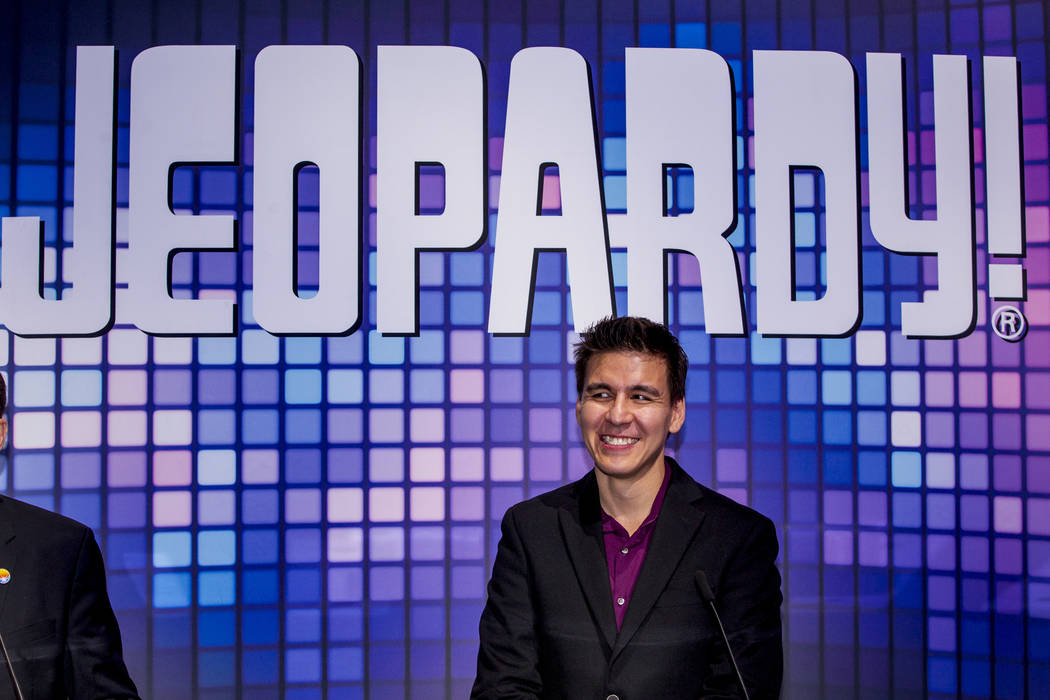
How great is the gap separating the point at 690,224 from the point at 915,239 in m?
0.70

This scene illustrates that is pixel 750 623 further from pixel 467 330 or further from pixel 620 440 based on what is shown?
pixel 467 330

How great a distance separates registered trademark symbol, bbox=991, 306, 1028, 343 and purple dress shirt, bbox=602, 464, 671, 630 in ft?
4.41

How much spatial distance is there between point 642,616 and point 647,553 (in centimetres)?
14

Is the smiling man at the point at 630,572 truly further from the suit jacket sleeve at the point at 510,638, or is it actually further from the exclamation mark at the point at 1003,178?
the exclamation mark at the point at 1003,178

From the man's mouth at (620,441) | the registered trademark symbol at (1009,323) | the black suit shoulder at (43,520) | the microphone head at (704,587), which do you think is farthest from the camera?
the registered trademark symbol at (1009,323)

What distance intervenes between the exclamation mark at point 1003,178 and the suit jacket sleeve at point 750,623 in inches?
53.0

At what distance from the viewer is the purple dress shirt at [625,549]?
2.04 meters

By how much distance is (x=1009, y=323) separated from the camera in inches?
108

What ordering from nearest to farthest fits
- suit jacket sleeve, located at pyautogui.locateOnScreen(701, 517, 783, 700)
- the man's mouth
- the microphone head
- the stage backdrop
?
the microphone head, suit jacket sleeve, located at pyautogui.locateOnScreen(701, 517, 783, 700), the man's mouth, the stage backdrop

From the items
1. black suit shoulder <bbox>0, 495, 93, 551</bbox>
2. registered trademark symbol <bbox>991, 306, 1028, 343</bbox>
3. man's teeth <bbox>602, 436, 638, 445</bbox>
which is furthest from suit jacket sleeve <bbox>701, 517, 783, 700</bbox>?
black suit shoulder <bbox>0, 495, 93, 551</bbox>

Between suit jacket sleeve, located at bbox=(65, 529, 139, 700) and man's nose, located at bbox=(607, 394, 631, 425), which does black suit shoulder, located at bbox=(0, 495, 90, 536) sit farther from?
man's nose, located at bbox=(607, 394, 631, 425)

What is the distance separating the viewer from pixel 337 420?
8.55 ft

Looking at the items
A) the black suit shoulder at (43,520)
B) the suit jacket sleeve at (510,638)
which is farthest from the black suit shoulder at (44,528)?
the suit jacket sleeve at (510,638)

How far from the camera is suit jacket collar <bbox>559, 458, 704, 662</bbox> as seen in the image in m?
1.97
